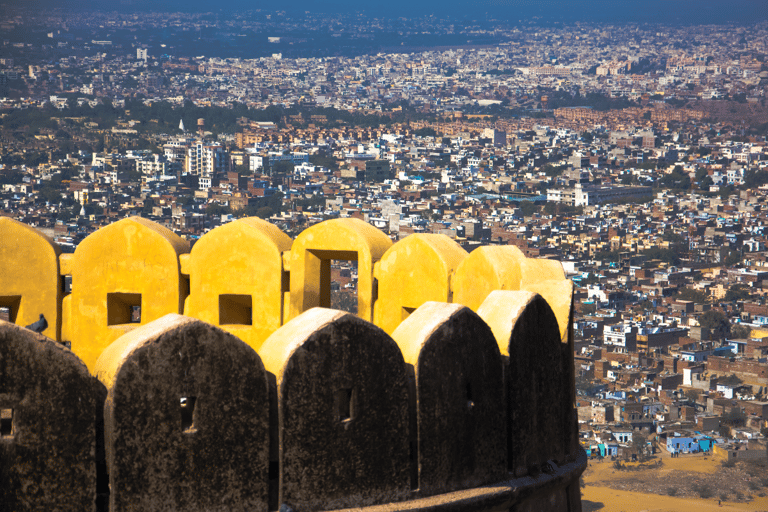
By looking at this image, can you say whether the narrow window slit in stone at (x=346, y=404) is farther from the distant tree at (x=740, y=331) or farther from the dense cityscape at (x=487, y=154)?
the distant tree at (x=740, y=331)

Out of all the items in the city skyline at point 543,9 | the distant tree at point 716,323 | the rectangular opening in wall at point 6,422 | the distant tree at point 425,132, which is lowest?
the distant tree at point 716,323

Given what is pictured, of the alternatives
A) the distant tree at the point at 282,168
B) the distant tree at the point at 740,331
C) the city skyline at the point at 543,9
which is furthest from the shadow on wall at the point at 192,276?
the city skyline at the point at 543,9

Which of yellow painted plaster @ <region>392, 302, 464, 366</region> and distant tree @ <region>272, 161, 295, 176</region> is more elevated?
yellow painted plaster @ <region>392, 302, 464, 366</region>

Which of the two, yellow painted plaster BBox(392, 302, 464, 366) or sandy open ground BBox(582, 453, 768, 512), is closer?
yellow painted plaster BBox(392, 302, 464, 366)

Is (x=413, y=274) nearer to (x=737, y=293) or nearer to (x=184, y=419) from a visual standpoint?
(x=184, y=419)

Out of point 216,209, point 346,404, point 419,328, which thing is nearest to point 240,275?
point 419,328

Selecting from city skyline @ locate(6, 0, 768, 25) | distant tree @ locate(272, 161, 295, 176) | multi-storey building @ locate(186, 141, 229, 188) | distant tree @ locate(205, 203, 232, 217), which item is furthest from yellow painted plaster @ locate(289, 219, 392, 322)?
city skyline @ locate(6, 0, 768, 25)

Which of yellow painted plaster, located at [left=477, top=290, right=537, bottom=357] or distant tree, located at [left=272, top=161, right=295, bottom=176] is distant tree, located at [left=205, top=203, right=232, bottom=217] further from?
yellow painted plaster, located at [left=477, top=290, right=537, bottom=357]
